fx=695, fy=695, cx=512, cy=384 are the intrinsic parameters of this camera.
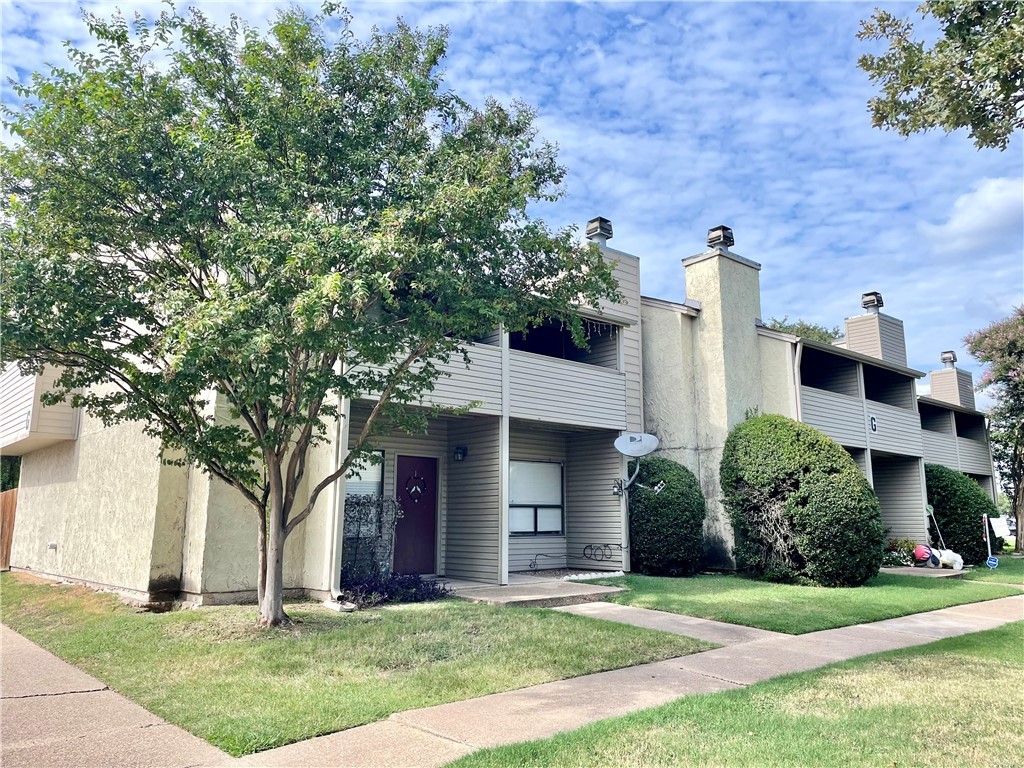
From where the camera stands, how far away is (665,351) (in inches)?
625

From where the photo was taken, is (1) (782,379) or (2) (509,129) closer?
(2) (509,129)

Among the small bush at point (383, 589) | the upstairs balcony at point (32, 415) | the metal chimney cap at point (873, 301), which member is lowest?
the small bush at point (383, 589)

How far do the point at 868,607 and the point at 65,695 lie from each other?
34.0 feet

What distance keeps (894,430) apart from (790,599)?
1109 cm

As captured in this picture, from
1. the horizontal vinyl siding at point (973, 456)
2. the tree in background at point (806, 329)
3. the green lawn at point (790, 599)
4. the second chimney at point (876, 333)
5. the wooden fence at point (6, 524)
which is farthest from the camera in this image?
the tree in background at point (806, 329)

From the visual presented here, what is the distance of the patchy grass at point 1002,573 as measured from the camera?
1518 cm

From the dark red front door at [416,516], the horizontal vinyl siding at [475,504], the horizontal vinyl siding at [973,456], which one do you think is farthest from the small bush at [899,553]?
the dark red front door at [416,516]

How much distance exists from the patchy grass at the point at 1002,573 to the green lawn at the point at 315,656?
11157 millimetres

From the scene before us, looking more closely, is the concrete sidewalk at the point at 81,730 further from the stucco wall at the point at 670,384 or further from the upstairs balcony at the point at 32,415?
the stucco wall at the point at 670,384

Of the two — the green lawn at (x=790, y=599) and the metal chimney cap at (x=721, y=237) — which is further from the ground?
the metal chimney cap at (x=721, y=237)

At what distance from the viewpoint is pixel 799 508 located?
12648mm

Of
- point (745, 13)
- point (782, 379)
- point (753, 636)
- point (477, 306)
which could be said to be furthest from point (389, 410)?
point (782, 379)

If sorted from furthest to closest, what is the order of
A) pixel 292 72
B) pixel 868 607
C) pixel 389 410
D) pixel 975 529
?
1. pixel 975 529
2. pixel 868 607
3. pixel 389 410
4. pixel 292 72

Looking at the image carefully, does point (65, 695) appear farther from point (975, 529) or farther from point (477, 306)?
point (975, 529)
